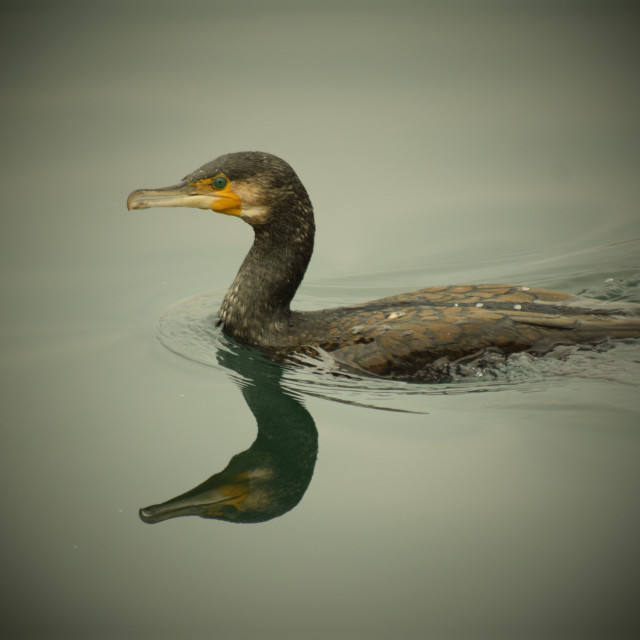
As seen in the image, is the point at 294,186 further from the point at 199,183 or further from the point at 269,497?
the point at 269,497

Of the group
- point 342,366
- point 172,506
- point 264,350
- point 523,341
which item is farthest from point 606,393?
point 172,506

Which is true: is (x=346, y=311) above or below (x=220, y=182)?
below

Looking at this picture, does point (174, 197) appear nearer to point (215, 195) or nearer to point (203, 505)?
point (215, 195)

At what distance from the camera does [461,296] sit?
6.21 metres

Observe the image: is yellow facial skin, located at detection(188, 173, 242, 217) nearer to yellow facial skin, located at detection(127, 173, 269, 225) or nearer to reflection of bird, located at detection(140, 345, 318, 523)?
yellow facial skin, located at detection(127, 173, 269, 225)

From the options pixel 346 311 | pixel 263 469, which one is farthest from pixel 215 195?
pixel 263 469

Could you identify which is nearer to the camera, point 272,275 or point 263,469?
point 263,469

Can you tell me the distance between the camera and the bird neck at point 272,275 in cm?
634

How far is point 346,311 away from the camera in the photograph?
6.34m

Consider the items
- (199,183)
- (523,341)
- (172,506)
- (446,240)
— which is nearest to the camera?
(172,506)

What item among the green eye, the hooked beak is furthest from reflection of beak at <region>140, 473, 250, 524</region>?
the green eye

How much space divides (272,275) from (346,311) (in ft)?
1.82

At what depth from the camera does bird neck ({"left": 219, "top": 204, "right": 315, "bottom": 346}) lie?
6344mm

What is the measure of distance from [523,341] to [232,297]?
6.58ft
